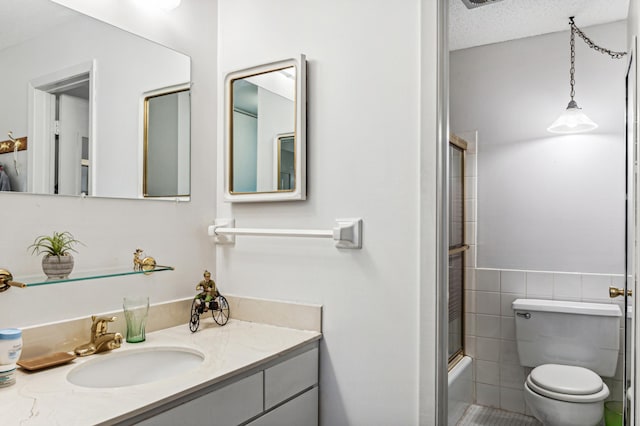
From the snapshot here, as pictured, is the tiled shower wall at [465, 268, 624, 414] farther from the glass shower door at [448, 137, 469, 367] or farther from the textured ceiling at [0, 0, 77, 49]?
the textured ceiling at [0, 0, 77, 49]

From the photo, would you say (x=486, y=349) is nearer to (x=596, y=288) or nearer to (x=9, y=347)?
(x=596, y=288)

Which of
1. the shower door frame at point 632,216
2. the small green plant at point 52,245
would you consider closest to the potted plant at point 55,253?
the small green plant at point 52,245

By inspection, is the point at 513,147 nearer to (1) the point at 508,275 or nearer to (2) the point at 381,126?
(1) the point at 508,275

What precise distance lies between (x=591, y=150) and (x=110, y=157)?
2178 millimetres

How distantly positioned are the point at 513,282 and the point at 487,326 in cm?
29

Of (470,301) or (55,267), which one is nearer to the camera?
(55,267)

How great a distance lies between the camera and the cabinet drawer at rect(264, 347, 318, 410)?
1.38 meters

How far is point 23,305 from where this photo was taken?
1.29 meters

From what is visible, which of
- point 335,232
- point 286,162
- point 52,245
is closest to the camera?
point 52,245

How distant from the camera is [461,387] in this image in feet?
7.30

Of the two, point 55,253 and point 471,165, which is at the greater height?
point 471,165

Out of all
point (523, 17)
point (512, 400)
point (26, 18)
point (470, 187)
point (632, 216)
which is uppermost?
point (523, 17)

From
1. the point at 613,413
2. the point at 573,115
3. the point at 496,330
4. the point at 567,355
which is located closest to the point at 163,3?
the point at 573,115

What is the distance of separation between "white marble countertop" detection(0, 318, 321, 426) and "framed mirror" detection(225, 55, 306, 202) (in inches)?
20.7
